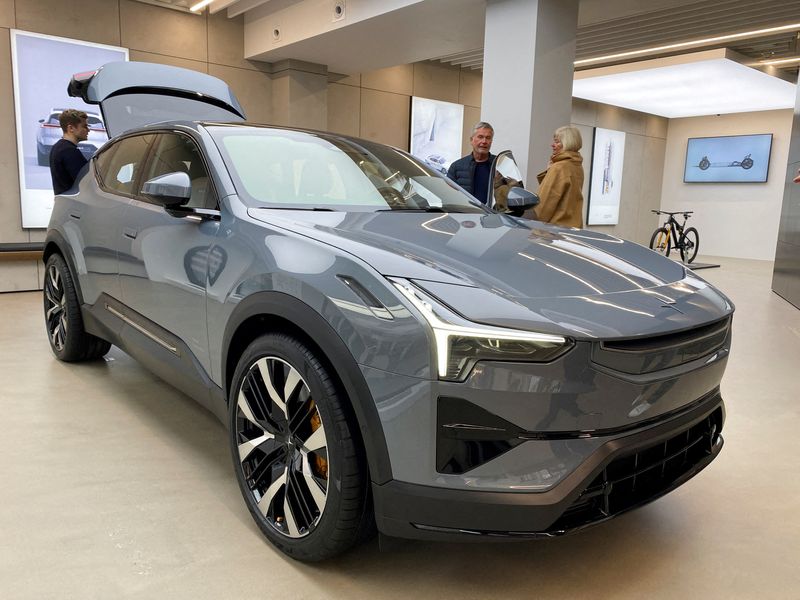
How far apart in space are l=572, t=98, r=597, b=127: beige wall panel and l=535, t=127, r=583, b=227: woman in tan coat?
9.87 meters

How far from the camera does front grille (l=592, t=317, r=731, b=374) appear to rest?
1372mm

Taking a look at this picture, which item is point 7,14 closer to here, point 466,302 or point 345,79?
point 345,79

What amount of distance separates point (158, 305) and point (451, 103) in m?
9.61

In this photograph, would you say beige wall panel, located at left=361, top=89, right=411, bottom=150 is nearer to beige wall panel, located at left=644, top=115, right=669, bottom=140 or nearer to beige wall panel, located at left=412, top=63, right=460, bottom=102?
beige wall panel, located at left=412, top=63, right=460, bottom=102

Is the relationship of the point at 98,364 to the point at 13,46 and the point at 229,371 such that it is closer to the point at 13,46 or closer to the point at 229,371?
the point at 229,371

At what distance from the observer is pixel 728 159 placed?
14945mm

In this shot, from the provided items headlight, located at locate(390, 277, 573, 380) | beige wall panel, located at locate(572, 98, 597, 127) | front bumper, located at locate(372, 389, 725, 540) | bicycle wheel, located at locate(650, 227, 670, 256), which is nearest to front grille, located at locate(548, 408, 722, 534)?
front bumper, located at locate(372, 389, 725, 540)

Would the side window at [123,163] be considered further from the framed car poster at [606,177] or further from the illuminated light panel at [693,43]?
the framed car poster at [606,177]

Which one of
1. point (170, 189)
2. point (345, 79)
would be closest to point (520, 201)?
point (170, 189)

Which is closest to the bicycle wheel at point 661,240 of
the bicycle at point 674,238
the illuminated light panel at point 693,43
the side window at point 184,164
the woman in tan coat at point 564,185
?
the bicycle at point 674,238

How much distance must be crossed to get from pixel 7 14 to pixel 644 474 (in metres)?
8.23

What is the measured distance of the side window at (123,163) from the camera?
2.83 metres

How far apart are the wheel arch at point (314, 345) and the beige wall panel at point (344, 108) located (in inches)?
332

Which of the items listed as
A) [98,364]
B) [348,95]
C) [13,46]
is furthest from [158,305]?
[348,95]
